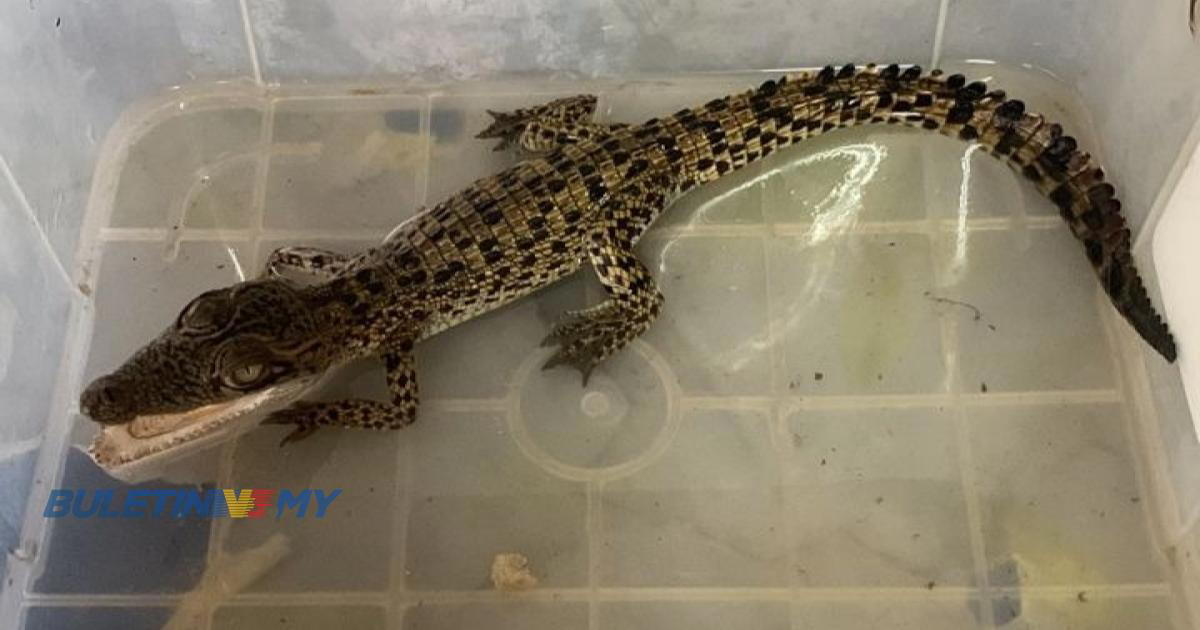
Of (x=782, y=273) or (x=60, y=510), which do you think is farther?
(x=782, y=273)

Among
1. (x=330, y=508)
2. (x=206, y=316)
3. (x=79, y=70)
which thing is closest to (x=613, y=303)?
(x=330, y=508)

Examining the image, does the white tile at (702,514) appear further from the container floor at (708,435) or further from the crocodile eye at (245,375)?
the crocodile eye at (245,375)

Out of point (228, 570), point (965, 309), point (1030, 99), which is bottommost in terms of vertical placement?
point (228, 570)

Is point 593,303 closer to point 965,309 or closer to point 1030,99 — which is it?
point 965,309

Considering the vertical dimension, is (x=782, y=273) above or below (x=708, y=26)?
below

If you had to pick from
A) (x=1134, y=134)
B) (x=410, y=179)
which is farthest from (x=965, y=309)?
(x=410, y=179)

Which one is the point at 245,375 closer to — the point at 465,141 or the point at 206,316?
the point at 206,316

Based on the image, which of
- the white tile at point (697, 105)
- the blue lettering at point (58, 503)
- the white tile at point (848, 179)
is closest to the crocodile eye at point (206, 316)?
the blue lettering at point (58, 503)
